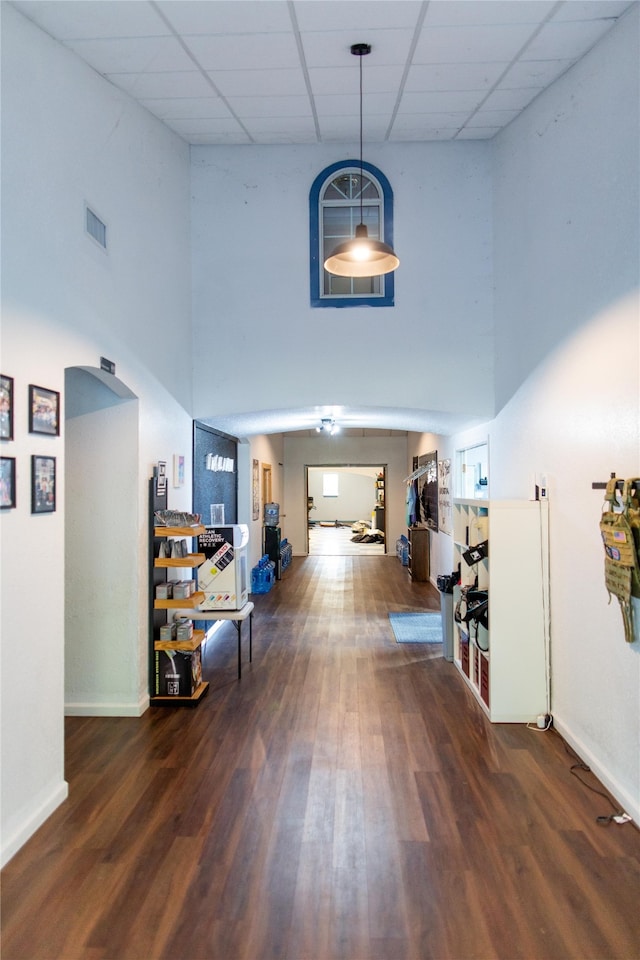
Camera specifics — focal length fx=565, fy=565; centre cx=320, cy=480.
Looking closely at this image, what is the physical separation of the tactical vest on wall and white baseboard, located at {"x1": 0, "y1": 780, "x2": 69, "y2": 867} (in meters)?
2.99

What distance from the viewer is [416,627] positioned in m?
6.51

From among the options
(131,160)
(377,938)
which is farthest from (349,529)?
(377,938)

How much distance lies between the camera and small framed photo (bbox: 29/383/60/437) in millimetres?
2691

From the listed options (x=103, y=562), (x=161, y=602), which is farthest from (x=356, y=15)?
(x=161, y=602)

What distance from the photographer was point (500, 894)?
89.0 inches

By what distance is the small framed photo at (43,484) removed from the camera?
2.71 meters

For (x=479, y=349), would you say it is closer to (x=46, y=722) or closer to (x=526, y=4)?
(x=526, y=4)

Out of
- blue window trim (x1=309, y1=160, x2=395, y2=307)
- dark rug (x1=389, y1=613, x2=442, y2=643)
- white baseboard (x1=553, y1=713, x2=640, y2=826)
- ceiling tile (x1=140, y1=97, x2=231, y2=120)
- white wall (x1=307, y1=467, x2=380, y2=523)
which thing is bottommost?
dark rug (x1=389, y1=613, x2=442, y2=643)

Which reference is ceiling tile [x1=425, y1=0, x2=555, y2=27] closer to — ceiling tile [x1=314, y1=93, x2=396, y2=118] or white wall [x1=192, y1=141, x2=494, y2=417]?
ceiling tile [x1=314, y1=93, x2=396, y2=118]

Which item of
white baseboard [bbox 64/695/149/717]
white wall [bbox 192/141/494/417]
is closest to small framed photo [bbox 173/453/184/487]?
white wall [bbox 192/141/494/417]

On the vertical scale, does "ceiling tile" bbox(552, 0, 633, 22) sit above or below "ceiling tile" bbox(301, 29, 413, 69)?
below

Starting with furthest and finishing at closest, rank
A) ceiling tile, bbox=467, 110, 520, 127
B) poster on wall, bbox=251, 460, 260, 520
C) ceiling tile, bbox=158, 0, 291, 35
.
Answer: poster on wall, bbox=251, 460, 260, 520, ceiling tile, bbox=467, 110, 520, 127, ceiling tile, bbox=158, 0, 291, 35

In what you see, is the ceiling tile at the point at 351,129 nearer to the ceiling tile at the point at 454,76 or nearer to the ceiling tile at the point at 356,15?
the ceiling tile at the point at 454,76

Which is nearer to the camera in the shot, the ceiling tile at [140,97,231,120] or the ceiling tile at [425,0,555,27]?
the ceiling tile at [425,0,555,27]
